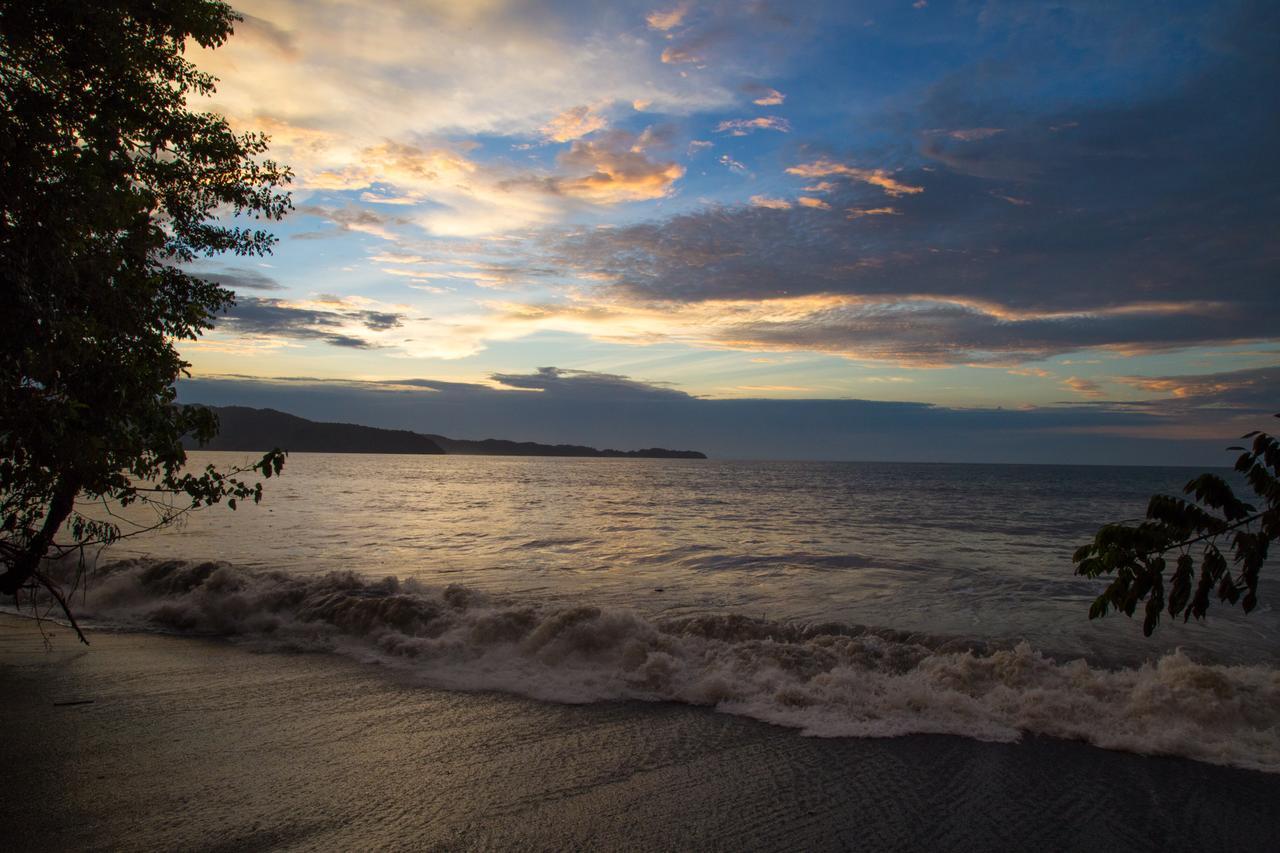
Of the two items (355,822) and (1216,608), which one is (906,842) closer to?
(355,822)

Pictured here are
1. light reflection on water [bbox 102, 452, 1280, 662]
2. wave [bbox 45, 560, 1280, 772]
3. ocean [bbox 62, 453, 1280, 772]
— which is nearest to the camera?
wave [bbox 45, 560, 1280, 772]

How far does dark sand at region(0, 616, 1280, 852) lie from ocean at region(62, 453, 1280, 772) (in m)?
0.74

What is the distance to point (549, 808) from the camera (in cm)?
541

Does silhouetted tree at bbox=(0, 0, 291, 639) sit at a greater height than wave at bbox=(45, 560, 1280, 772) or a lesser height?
greater

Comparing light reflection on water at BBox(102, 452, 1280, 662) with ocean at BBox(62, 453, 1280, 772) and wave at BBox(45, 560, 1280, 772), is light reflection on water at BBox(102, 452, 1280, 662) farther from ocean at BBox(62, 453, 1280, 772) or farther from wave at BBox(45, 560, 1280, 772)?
wave at BBox(45, 560, 1280, 772)

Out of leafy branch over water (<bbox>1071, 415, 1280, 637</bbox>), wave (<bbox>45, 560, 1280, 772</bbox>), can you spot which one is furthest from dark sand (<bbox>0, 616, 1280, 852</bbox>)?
leafy branch over water (<bbox>1071, 415, 1280, 637</bbox>)

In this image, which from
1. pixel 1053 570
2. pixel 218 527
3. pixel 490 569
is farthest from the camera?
pixel 218 527

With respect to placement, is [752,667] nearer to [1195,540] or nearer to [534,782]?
[534,782]

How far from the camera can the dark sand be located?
5047 mm

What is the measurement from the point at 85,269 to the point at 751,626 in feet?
31.2

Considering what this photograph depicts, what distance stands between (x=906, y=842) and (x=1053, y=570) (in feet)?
58.4

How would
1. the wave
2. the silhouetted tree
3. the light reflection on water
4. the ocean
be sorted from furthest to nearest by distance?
1. the light reflection on water
2. the ocean
3. the wave
4. the silhouetted tree

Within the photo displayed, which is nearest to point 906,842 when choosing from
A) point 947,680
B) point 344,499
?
point 947,680

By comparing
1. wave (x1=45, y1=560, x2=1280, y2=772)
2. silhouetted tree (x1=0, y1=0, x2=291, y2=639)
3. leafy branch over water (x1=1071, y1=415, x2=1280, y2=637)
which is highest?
silhouetted tree (x1=0, y1=0, x2=291, y2=639)
